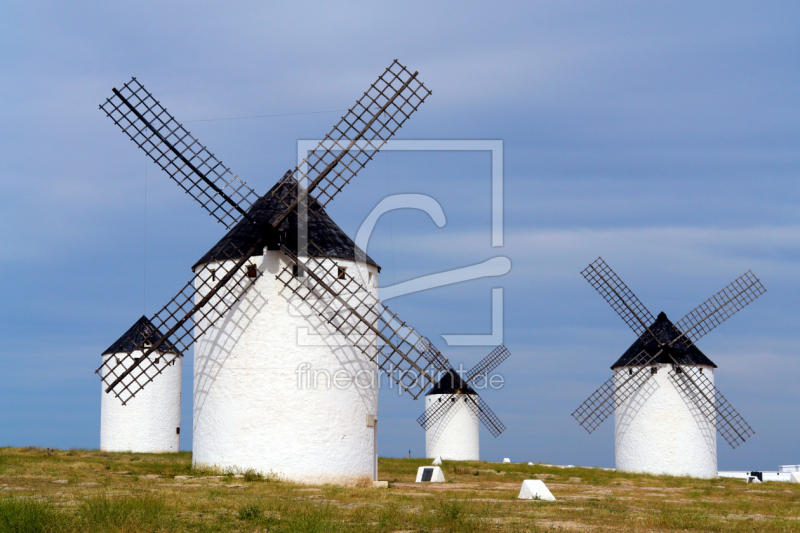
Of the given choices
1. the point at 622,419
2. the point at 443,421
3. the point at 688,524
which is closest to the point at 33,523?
the point at 688,524


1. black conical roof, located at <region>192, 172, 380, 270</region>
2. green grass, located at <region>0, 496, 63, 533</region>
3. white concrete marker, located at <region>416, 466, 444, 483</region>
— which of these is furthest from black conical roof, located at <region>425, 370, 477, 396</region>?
green grass, located at <region>0, 496, 63, 533</region>

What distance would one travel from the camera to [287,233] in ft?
62.5

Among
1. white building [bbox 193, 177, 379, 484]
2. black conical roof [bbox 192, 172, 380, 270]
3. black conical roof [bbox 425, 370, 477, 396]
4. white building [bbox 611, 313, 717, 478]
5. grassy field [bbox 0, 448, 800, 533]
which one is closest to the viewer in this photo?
grassy field [bbox 0, 448, 800, 533]

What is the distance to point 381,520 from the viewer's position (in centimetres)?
1188

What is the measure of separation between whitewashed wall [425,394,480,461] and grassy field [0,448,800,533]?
774 inches

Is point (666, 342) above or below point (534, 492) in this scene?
above

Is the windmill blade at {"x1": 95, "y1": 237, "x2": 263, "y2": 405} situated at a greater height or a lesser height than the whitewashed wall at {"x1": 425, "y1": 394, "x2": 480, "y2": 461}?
greater

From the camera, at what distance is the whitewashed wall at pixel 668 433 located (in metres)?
30.4

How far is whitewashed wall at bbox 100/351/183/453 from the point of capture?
36.1 metres

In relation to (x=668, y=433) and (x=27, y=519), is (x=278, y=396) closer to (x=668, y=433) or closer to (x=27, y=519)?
(x=27, y=519)

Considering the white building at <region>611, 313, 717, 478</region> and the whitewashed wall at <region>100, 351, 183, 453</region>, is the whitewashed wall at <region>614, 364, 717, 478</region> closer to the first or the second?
the white building at <region>611, 313, 717, 478</region>

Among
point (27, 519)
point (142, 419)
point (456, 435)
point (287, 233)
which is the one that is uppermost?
point (287, 233)

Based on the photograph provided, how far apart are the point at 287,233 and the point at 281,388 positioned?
3.63m

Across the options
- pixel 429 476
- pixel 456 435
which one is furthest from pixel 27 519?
pixel 456 435
